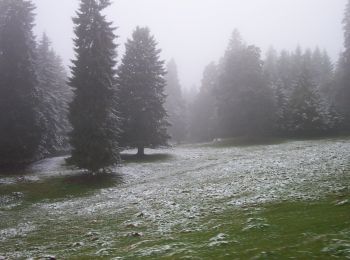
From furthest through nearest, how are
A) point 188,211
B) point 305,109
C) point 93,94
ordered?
point 305,109, point 93,94, point 188,211

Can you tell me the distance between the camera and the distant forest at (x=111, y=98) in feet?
111

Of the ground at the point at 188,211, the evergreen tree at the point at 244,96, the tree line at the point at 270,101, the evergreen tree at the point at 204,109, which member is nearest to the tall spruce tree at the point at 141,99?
the ground at the point at 188,211

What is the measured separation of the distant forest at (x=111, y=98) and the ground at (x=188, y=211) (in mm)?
4630

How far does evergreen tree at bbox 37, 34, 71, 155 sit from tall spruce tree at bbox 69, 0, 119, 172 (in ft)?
30.1

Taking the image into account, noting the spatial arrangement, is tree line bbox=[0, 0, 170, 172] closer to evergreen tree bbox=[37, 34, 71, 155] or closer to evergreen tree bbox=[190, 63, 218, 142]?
evergreen tree bbox=[37, 34, 71, 155]

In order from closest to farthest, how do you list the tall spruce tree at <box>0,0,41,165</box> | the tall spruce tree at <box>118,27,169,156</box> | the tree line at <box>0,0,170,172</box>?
the tree line at <box>0,0,170,172</box>, the tall spruce tree at <box>0,0,41,165</box>, the tall spruce tree at <box>118,27,169,156</box>

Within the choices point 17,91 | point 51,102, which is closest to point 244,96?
point 51,102

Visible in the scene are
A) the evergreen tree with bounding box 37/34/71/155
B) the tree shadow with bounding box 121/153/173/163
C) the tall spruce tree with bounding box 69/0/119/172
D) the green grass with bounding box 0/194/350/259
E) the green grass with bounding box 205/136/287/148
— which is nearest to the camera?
the green grass with bounding box 0/194/350/259

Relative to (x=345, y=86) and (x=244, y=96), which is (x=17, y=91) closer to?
(x=244, y=96)

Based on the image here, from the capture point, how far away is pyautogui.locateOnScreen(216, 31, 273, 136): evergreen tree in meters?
55.6

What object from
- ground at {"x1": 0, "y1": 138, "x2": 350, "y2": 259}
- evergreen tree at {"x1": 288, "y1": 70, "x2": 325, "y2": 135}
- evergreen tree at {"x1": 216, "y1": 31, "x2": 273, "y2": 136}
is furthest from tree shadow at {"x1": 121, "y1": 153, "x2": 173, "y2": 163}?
evergreen tree at {"x1": 288, "y1": 70, "x2": 325, "y2": 135}

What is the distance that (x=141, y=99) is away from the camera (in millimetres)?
45625

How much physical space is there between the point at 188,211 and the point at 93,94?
18.2 m

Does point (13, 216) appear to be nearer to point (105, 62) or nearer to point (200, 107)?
point (105, 62)
